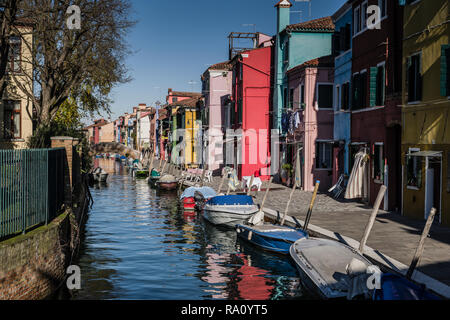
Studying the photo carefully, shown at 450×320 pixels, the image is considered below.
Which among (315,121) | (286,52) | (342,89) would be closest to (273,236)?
(342,89)

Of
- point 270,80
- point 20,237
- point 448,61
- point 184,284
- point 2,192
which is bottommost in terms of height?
point 184,284

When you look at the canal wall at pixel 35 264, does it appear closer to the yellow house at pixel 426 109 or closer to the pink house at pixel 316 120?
the yellow house at pixel 426 109

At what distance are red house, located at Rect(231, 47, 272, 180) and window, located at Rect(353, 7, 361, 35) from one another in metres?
13.8

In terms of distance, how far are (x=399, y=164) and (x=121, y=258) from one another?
11959mm

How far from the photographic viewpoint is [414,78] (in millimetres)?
19125

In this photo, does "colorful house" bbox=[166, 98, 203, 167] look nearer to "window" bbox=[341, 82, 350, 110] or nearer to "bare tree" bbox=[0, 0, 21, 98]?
"window" bbox=[341, 82, 350, 110]

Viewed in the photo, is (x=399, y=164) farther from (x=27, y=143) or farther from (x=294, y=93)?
(x=27, y=143)

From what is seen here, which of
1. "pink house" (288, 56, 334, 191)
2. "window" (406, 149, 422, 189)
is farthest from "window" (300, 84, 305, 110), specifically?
"window" (406, 149, 422, 189)

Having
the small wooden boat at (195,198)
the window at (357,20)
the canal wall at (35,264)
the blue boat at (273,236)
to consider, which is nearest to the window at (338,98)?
the window at (357,20)

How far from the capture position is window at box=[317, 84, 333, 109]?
29.8m

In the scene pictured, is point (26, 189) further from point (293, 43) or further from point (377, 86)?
point (293, 43)

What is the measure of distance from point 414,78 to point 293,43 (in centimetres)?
1491

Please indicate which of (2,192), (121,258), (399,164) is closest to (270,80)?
(399,164)

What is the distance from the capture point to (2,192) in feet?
33.3
